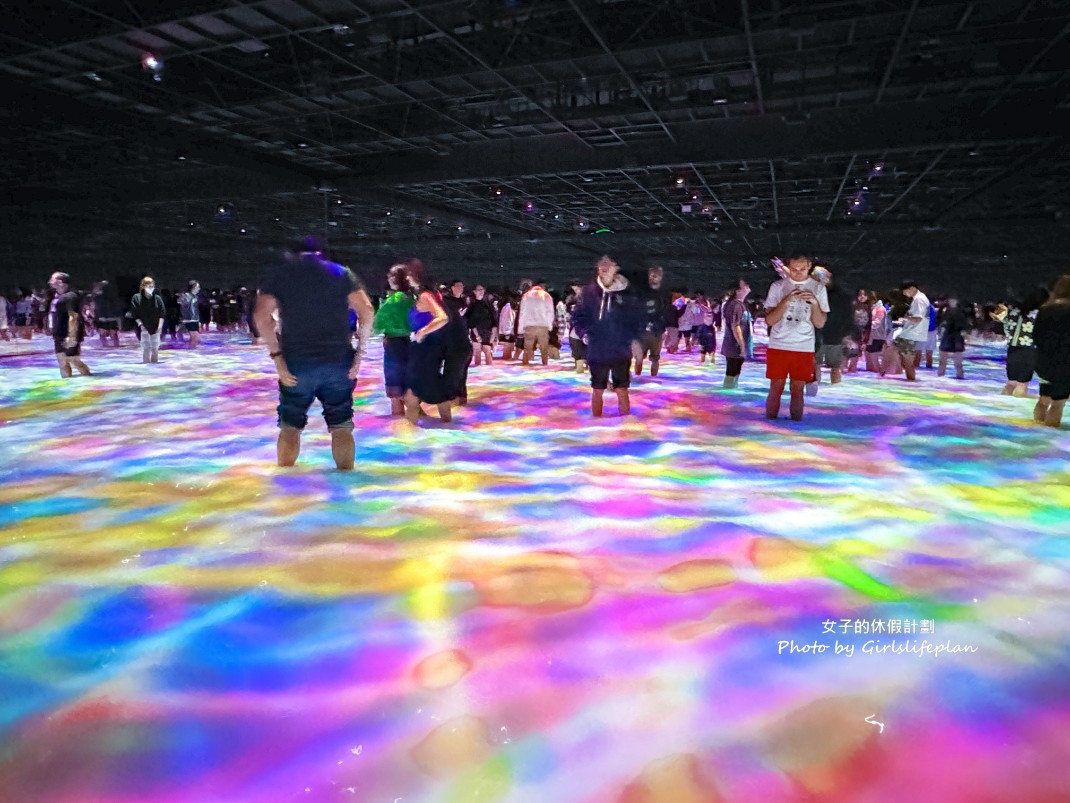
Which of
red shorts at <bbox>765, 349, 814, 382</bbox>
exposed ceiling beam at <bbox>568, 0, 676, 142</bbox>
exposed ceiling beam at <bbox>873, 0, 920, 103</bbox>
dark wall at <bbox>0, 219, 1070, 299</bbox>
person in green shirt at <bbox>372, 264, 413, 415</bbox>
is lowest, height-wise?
red shorts at <bbox>765, 349, 814, 382</bbox>

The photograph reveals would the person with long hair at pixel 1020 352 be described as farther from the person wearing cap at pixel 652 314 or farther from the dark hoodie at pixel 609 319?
the dark hoodie at pixel 609 319

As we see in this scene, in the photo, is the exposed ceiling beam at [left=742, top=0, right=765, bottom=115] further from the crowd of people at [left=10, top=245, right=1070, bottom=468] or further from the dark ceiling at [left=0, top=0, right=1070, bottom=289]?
the crowd of people at [left=10, top=245, right=1070, bottom=468]

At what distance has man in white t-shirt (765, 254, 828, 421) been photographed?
220 inches

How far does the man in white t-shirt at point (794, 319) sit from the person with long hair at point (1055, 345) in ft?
5.60

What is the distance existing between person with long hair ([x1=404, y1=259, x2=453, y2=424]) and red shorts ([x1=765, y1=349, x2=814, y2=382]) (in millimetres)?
2794

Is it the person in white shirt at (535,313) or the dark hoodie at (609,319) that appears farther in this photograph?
the person in white shirt at (535,313)

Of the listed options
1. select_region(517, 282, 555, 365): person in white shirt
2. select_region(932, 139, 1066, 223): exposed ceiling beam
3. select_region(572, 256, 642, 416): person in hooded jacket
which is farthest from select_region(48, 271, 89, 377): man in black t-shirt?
select_region(932, 139, 1066, 223): exposed ceiling beam

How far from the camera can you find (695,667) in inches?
79.0

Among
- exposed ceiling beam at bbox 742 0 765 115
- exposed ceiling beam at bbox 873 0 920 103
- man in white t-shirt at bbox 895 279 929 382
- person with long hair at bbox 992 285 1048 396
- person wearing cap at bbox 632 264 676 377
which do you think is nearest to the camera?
person wearing cap at bbox 632 264 676 377

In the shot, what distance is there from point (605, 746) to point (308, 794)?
69cm

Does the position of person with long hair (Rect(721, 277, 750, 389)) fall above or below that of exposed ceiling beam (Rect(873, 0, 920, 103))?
below

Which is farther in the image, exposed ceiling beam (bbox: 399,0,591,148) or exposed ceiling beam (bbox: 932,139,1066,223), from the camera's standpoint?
exposed ceiling beam (bbox: 932,139,1066,223)

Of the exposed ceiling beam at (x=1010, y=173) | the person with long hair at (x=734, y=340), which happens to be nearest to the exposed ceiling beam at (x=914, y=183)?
the exposed ceiling beam at (x=1010, y=173)

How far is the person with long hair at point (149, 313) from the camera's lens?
1012 cm
